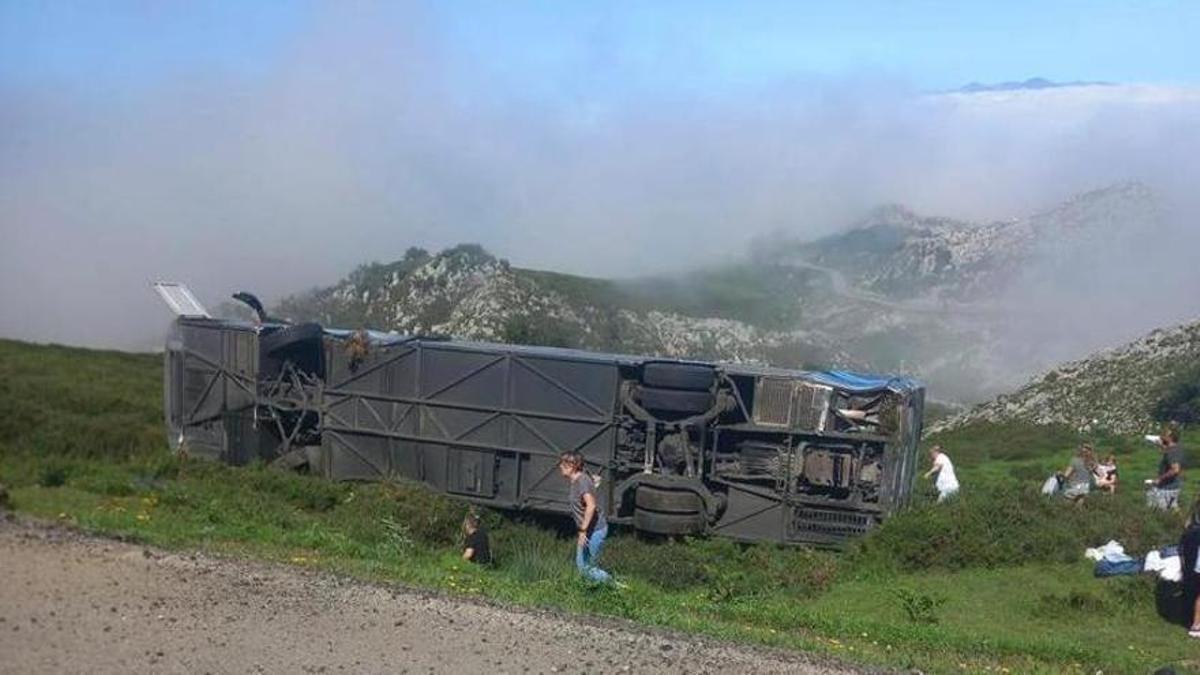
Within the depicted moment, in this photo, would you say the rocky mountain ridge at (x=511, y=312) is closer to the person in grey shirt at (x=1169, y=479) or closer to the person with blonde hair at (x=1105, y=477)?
the person with blonde hair at (x=1105, y=477)

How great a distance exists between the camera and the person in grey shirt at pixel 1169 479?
19.5 meters

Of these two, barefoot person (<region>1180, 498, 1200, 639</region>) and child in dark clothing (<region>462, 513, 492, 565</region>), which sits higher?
barefoot person (<region>1180, 498, 1200, 639</region>)

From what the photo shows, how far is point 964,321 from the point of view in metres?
112

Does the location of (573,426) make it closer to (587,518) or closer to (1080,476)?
(587,518)

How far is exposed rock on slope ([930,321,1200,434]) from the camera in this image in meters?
51.8

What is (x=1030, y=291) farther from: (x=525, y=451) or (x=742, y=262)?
(x=525, y=451)

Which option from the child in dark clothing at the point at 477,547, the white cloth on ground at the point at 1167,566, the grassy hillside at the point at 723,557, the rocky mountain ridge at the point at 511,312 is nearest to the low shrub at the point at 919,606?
the grassy hillside at the point at 723,557

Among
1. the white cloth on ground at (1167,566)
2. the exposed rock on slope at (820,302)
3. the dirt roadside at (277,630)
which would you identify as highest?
the dirt roadside at (277,630)

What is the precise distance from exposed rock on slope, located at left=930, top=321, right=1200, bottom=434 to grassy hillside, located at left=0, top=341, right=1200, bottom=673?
1197 inches

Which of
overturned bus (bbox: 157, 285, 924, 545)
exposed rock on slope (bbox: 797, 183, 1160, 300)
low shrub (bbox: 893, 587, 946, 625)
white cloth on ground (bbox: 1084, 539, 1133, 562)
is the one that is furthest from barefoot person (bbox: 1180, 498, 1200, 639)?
exposed rock on slope (bbox: 797, 183, 1160, 300)

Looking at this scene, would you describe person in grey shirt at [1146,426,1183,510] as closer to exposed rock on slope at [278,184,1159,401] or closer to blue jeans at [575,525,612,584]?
blue jeans at [575,525,612,584]

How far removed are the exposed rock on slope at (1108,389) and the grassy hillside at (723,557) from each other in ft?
99.7

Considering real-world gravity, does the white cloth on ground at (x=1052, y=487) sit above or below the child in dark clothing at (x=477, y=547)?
below

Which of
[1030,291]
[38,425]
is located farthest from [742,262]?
[38,425]
